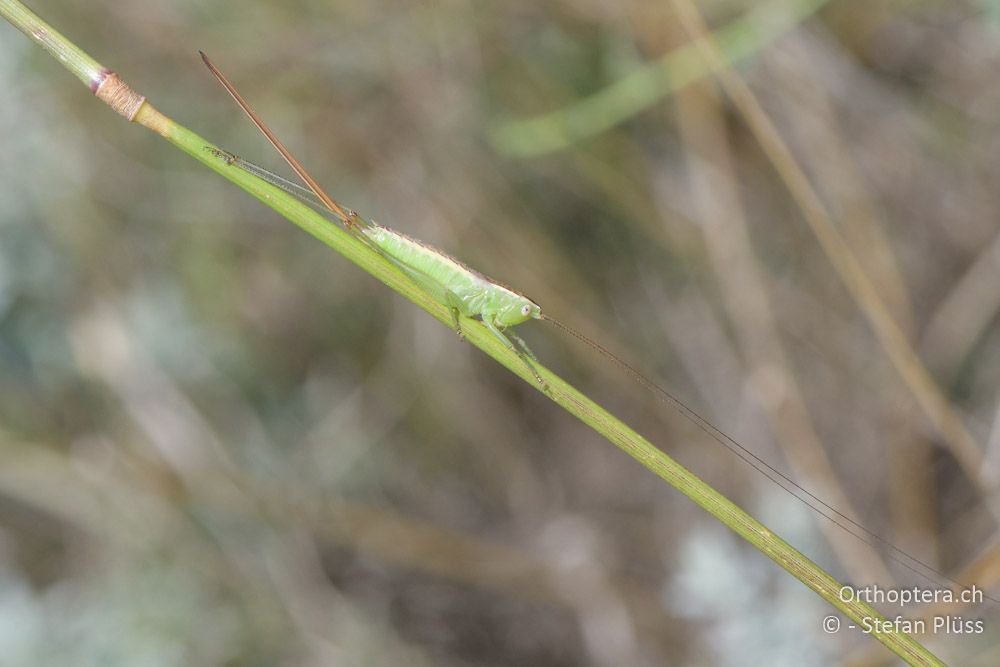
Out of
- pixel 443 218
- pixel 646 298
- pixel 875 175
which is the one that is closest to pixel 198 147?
pixel 443 218

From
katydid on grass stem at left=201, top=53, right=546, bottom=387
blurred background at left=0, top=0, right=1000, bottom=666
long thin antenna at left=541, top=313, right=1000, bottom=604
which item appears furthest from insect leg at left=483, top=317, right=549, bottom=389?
blurred background at left=0, top=0, right=1000, bottom=666

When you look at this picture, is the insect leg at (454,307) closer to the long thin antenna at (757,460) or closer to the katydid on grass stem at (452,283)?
the katydid on grass stem at (452,283)

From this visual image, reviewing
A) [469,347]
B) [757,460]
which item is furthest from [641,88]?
[757,460]

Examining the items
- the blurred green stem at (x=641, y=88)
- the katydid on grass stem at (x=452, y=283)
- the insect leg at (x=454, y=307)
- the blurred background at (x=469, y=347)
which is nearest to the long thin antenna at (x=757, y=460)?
the katydid on grass stem at (x=452, y=283)

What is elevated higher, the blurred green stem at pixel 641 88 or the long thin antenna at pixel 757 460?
the blurred green stem at pixel 641 88

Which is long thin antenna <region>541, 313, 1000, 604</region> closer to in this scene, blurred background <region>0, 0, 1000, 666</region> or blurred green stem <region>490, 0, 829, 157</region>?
blurred background <region>0, 0, 1000, 666</region>

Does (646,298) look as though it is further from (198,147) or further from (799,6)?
(198,147)
